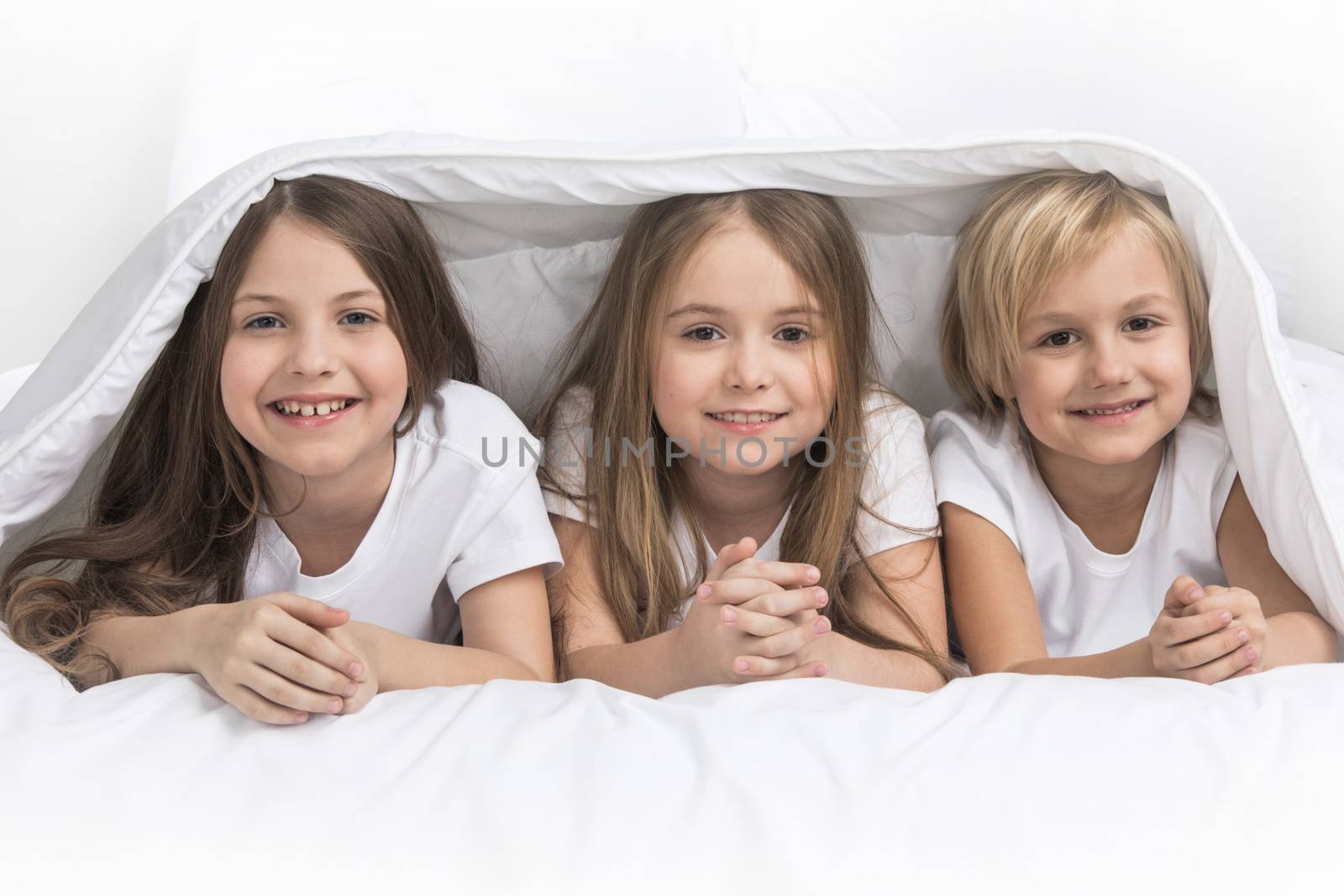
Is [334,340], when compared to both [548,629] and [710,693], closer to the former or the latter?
[548,629]

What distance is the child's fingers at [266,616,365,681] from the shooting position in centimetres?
80

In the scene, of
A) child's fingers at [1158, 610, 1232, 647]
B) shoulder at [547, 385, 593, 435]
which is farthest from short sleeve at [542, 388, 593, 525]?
child's fingers at [1158, 610, 1232, 647]

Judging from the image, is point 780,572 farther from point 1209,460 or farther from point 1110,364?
point 1209,460

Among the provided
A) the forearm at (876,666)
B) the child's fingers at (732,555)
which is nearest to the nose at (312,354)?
the child's fingers at (732,555)

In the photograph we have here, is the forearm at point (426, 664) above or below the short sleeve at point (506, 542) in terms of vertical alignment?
below

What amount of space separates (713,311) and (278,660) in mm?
503

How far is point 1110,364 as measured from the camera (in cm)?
104

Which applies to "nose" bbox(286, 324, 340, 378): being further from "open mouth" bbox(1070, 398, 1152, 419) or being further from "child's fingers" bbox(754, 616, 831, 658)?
"open mouth" bbox(1070, 398, 1152, 419)

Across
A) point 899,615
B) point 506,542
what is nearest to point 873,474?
point 899,615

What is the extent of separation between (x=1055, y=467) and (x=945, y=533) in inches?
5.3

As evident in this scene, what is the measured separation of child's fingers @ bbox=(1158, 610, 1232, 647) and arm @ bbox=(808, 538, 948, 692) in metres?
0.22

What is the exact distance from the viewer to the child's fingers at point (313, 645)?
80cm

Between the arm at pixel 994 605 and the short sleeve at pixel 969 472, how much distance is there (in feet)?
0.04

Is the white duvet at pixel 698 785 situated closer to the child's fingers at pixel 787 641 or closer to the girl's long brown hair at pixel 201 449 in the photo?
the child's fingers at pixel 787 641
